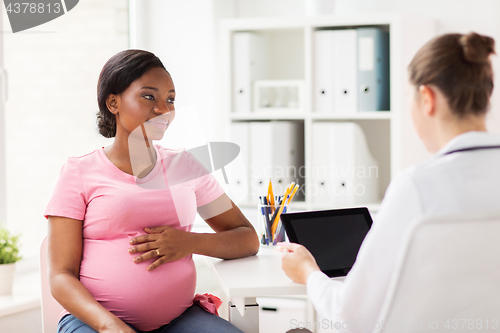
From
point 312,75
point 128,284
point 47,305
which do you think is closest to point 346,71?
point 312,75

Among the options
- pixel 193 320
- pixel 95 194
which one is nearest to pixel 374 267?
pixel 193 320

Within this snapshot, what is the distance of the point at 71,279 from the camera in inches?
45.9

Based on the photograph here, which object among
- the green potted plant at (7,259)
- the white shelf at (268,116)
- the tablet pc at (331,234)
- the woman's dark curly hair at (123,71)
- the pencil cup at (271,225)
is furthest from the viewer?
the white shelf at (268,116)

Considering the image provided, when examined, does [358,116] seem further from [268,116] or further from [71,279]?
[71,279]

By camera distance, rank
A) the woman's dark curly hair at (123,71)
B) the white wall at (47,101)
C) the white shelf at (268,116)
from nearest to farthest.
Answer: the woman's dark curly hair at (123,71), the white wall at (47,101), the white shelf at (268,116)

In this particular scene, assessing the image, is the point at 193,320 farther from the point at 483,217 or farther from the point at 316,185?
the point at 316,185

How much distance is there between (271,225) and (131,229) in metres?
0.45

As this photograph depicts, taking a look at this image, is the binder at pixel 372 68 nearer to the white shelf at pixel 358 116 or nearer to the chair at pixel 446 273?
the white shelf at pixel 358 116

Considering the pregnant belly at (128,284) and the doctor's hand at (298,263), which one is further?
the pregnant belly at (128,284)

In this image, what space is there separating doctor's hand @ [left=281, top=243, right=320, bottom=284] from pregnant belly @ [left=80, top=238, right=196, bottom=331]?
33 centimetres

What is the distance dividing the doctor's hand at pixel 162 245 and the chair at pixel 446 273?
1.95 feet

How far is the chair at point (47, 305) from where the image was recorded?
131 centimetres

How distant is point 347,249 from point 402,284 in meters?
0.40

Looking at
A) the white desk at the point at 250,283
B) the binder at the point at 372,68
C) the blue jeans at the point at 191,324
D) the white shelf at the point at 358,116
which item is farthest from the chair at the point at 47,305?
the binder at the point at 372,68
